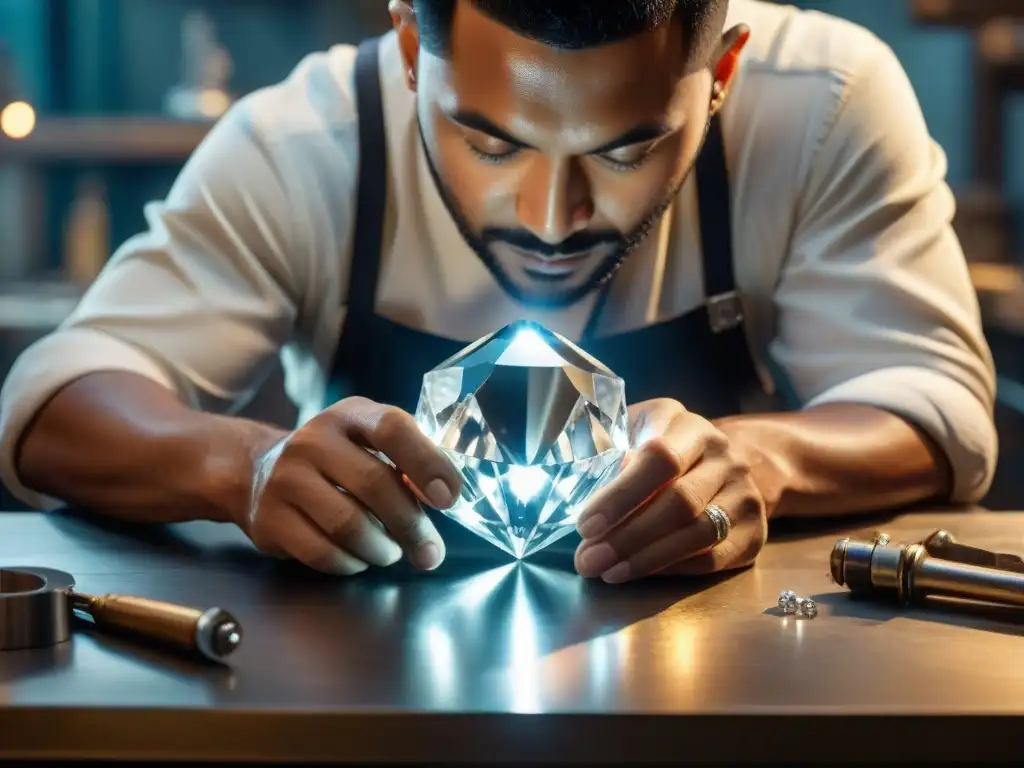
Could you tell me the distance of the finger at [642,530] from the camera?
93cm

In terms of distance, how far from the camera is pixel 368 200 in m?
1.41

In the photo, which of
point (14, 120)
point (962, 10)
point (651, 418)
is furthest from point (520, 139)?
point (962, 10)

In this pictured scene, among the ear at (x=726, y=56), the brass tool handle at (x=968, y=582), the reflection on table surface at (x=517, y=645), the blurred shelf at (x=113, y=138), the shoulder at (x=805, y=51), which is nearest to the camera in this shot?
the reflection on table surface at (x=517, y=645)

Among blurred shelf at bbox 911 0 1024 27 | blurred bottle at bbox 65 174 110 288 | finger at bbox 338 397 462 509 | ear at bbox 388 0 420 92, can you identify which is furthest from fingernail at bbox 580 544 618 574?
blurred bottle at bbox 65 174 110 288

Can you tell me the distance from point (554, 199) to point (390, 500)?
312 millimetres

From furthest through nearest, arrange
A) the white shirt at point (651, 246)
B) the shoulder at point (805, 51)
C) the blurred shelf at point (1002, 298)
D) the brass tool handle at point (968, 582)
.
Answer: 1. the blurred shelf at point (1002, 298)
2. the shoulder at point (805, 51)
3. the white shirt at point (651, 246)
4. the brass tool handle at point (968, 582)

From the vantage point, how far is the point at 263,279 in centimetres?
139

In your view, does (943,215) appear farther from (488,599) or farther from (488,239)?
(488,599)

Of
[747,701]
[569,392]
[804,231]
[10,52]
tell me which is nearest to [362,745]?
[747,701]

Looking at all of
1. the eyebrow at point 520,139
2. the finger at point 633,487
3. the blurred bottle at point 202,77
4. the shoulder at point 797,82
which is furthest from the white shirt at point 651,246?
the blurred bottle at point 202,77

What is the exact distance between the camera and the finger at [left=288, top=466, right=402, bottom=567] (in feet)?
3.05

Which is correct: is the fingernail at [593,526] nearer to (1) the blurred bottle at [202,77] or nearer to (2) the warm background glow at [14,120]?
(2) the warm background glow at [14,120]

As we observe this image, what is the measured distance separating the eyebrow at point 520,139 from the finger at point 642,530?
0.96ft

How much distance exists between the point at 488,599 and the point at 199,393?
0.56 meters
